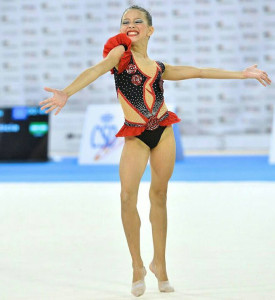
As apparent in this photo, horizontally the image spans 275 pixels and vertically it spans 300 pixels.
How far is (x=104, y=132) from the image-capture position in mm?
11961

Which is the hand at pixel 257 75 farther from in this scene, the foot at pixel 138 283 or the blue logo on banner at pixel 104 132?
the blue logo on banner at pixel 104 132

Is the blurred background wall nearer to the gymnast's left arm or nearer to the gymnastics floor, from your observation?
the gymnastics floor

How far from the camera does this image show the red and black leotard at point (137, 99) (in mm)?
3469

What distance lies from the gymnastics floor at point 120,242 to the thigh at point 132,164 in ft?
1.78

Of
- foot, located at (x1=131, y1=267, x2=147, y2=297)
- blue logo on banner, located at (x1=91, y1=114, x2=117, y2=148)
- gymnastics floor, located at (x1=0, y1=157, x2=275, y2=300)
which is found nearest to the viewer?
foot, located at (x1=131, y1=267, x2=147, y2=297)

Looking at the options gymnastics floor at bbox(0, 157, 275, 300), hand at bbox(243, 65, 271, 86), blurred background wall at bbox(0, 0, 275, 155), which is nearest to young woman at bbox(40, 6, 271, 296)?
hand at bbox(243, 65, 271, 86)

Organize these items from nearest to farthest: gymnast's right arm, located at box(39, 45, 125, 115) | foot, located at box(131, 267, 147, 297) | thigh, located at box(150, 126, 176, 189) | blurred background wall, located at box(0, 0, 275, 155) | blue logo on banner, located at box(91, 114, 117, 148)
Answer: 1. gymnast's right arm, located at box(39, 45, 125, 115)
2. foot, located at box(131, 267, 147, 297)
3. thigh, located at box(150, 126, 176, 189)
4. blue logo on banner, located at box(91, 114, 117, 148)
5. blurred background wall, located at box(0, 0, 275, 155)

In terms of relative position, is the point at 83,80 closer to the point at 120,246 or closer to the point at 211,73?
the point at 211,73

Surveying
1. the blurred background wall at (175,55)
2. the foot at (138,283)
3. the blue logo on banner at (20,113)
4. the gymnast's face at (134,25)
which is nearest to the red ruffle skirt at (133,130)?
the gymnast's face at (134,25)

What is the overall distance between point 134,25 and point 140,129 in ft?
1.83

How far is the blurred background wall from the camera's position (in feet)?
54.0

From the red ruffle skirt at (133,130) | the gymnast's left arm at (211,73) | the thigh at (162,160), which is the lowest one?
the thigh at (162,160)

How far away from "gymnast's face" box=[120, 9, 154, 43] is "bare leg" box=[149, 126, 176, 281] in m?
0.52

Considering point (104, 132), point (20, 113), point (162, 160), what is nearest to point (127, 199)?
point (162, 160)
